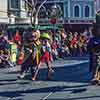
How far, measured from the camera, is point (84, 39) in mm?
31078

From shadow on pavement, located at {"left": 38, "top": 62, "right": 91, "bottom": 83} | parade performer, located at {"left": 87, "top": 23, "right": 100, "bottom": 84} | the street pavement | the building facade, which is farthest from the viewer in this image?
the building facade

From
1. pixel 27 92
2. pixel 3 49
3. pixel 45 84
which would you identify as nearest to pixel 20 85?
pixel 45 84

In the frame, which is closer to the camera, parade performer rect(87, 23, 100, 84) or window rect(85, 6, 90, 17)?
parade performer rect(87, 23, 100, 84)

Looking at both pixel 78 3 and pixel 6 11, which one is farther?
pixel 78 3

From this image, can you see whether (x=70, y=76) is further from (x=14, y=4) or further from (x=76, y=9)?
(x=76, y=9)

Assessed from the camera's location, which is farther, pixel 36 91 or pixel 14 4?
pixel 14 4

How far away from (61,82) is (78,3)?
2120 inches

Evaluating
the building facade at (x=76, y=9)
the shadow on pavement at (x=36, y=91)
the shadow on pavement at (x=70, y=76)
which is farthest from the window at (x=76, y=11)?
the shadow on pavement at (x=36, y=91)

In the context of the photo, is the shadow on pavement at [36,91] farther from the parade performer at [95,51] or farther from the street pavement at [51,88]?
the parade performer at [95,51]

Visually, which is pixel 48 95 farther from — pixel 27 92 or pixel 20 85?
pixel 20 85

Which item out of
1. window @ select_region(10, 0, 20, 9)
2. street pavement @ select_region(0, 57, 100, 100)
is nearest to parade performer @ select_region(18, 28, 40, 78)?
street pavement @ select_region(0, 57, 100, 100)

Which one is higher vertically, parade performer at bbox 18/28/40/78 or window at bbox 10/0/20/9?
window at bbox 10/0/20/9

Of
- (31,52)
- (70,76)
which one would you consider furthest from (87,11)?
(31,52)

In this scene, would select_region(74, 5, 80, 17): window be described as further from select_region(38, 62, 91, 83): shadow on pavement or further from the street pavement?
the street pavement
